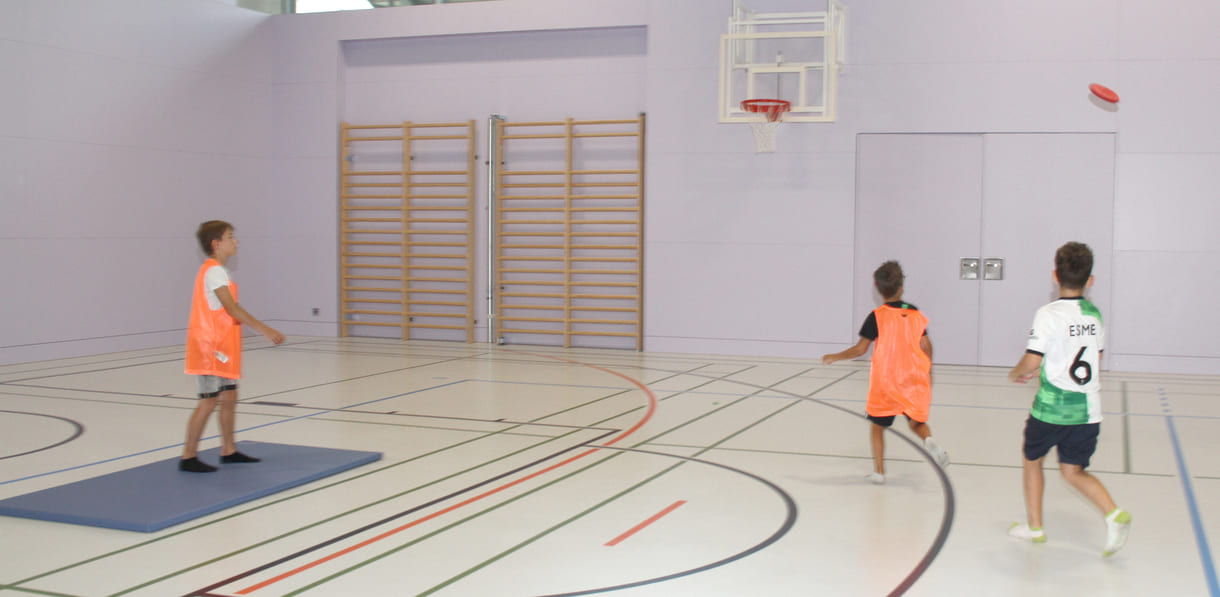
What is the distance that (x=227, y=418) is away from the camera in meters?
5.71

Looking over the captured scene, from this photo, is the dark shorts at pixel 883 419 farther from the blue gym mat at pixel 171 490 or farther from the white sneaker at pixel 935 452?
the blue gym mat at pixel 171 490

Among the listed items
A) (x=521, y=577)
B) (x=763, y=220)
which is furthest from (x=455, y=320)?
(x=521, y=577)

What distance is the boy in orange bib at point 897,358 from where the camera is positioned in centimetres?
539

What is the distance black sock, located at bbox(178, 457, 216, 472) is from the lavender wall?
21.0 ft

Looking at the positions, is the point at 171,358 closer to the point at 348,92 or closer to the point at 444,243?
the point at 444,243

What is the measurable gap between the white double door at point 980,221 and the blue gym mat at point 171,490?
285 inches

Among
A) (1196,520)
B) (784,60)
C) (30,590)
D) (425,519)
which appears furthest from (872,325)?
(784,60)

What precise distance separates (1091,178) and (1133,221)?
2.06 feet

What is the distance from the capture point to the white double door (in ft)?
36.1

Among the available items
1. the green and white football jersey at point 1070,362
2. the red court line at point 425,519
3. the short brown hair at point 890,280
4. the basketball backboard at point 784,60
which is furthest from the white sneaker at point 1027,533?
the basketball backboard at point 784,60

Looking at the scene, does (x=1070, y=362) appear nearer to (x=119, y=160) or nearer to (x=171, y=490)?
(x=171, y=490)

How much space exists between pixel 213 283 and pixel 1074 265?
4.24 metres

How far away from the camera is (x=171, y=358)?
11.4 meters

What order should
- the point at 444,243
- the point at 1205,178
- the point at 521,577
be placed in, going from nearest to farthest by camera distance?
the point at 521,577, the point at 1205,178, the point at 444,243
